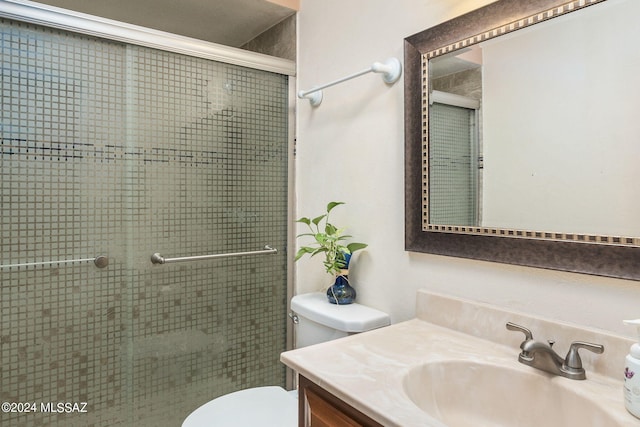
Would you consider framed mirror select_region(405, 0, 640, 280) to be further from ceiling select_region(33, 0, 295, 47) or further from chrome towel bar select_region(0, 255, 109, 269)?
chrome towel bar select_region(0, 255, 109, 269)

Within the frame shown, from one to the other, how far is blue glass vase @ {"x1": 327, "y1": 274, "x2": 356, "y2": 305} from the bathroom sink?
A: 21.8 inches

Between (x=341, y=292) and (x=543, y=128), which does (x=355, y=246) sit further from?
(x=543, y=128)

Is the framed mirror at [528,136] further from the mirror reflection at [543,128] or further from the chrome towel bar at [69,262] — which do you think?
the chrome towel bar at [69,262]

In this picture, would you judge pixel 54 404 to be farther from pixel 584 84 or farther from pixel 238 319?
pixel 584 84

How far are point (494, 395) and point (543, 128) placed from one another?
26.0 inches

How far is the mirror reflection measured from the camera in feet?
2.74

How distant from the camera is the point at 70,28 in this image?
1.43m

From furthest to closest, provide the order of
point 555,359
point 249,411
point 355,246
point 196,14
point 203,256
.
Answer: point 196,14
point 203,256
point 355,246
point 249,411
point 555,359

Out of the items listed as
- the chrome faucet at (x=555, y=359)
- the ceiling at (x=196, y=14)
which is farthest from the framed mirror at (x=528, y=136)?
the ceiling at (x=196, y=14)

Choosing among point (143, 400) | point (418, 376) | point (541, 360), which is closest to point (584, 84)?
point (541, 360)

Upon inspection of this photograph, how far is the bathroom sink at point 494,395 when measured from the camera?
0.80 meters

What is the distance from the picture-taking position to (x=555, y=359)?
84 centimetres

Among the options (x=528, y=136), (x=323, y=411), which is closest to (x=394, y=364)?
(x=323, y=411)

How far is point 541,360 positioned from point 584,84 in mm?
641
